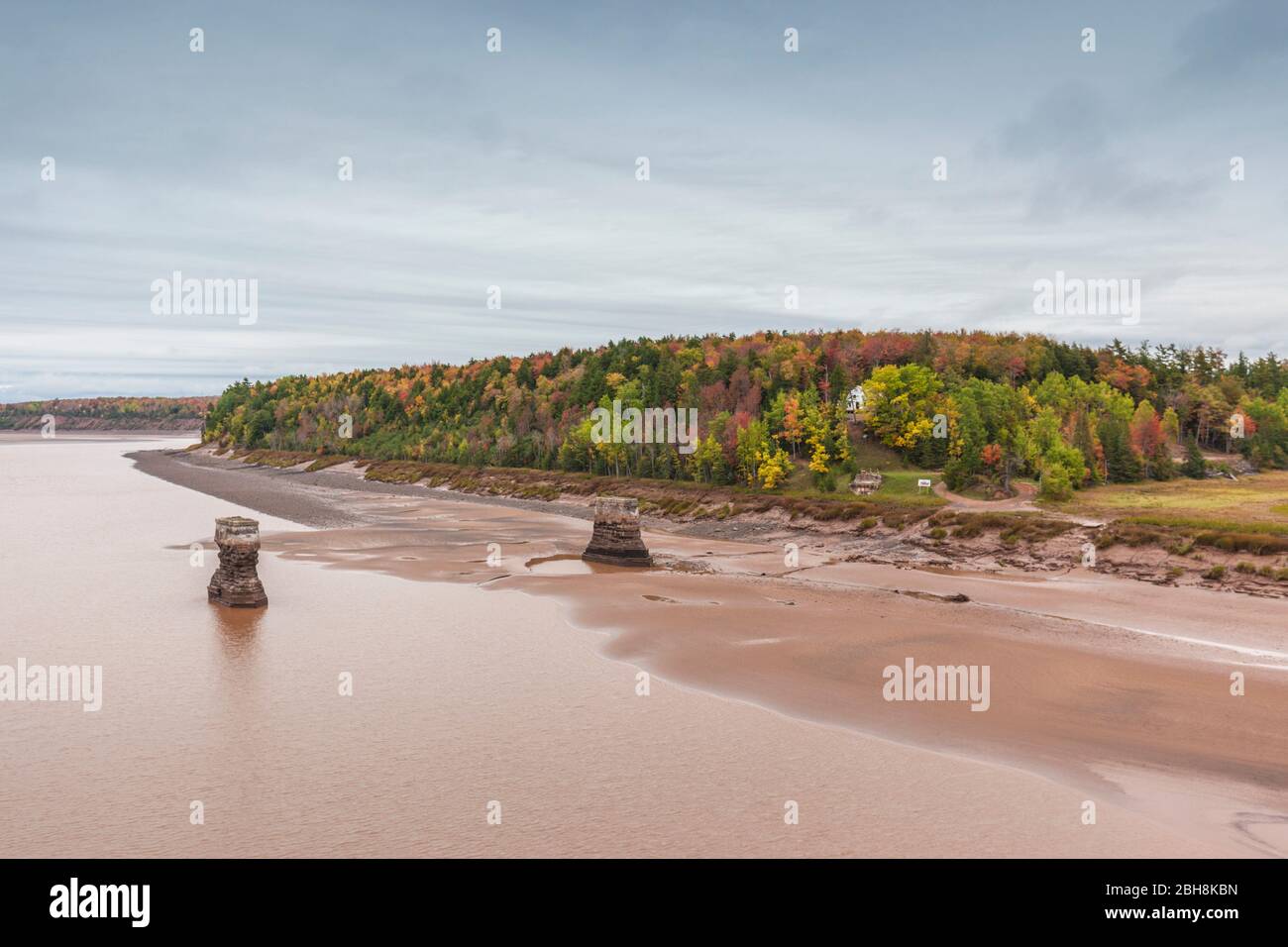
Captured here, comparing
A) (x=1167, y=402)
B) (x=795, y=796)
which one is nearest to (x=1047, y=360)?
(x=1167, y=402)

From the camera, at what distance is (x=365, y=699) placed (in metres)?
20.7

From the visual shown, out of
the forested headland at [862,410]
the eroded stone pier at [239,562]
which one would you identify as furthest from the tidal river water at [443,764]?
the forested headland at [862,410]

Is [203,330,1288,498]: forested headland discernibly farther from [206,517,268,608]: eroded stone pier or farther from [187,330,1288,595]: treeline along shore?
[206,517,268,608]: eroded stone pier

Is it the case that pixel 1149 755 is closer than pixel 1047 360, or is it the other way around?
pixel 1149 755

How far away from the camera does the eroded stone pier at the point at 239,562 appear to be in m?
30.8

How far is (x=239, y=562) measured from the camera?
30.8 meters

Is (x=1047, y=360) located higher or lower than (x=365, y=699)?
higher

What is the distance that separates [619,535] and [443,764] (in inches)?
1078

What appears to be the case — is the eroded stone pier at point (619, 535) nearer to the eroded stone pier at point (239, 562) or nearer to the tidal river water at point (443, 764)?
the tidal river water at point (443, 764)

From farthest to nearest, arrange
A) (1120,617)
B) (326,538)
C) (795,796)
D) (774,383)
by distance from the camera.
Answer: (774,383), (326,538), (1120,617), (795,796)

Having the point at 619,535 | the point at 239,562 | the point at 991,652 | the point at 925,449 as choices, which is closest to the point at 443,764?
the point at 991,652

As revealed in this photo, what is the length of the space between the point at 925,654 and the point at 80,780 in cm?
2144

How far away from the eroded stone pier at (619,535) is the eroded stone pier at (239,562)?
57.8ft
